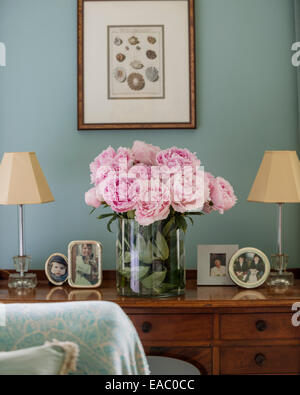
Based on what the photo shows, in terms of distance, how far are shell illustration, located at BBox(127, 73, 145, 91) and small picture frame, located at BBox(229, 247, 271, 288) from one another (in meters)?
0.88

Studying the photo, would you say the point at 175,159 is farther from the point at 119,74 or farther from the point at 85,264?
the point at 119,74

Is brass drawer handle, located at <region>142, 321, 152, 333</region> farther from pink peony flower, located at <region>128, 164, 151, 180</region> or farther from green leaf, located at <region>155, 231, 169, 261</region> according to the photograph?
pink peony flower, located at <region>128, 164, 151, 180</region>

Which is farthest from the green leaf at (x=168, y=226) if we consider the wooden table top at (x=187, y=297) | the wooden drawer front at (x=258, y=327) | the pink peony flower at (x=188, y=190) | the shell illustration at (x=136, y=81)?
the shell illustration at (x=136, y=81)

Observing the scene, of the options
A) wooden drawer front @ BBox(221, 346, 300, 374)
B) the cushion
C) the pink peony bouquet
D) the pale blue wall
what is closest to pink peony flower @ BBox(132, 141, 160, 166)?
the pink peony bouquet

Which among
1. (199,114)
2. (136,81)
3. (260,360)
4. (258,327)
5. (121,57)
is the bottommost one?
(260,360)

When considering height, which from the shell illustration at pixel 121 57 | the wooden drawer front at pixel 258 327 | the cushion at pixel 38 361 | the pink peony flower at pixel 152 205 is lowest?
the wooden drawer front at pixel 258 327

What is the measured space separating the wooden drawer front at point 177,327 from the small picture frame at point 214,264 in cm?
23

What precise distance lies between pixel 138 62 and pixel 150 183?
0.81 metres

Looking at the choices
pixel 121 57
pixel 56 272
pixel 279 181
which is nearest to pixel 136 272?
pixel 56 272

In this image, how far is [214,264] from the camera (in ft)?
6.20

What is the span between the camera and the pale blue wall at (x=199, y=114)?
212 cm

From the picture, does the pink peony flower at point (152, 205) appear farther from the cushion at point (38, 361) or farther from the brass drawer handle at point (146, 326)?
the cushion at point (38, 361)

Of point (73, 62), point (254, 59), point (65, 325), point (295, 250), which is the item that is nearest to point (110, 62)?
point (73, 62)

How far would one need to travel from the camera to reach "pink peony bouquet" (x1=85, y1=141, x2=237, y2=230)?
5.05 ft
